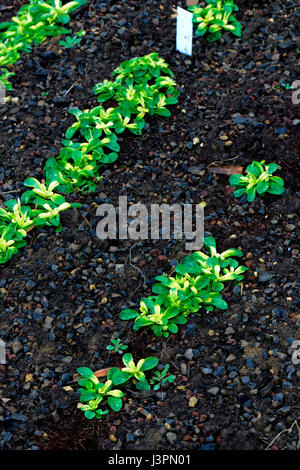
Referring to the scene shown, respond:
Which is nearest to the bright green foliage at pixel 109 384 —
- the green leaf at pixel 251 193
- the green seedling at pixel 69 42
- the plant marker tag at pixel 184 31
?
the green leaf at pixel 251 193

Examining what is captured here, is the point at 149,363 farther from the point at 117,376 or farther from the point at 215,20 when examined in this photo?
the point at 215,20

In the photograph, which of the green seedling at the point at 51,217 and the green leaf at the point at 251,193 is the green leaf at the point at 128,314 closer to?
the green seedling at the point at 51,217

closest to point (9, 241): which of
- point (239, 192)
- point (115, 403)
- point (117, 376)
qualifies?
point (117, 376)

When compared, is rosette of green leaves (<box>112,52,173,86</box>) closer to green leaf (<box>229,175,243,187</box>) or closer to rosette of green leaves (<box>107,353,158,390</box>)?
green leaf (<box>229,175,243,187</box>)

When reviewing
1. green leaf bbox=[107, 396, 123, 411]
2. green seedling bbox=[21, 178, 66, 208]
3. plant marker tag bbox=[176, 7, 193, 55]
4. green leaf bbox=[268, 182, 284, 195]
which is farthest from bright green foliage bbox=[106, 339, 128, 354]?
plant marker tag bbox=[176, 7, 193, 55]
